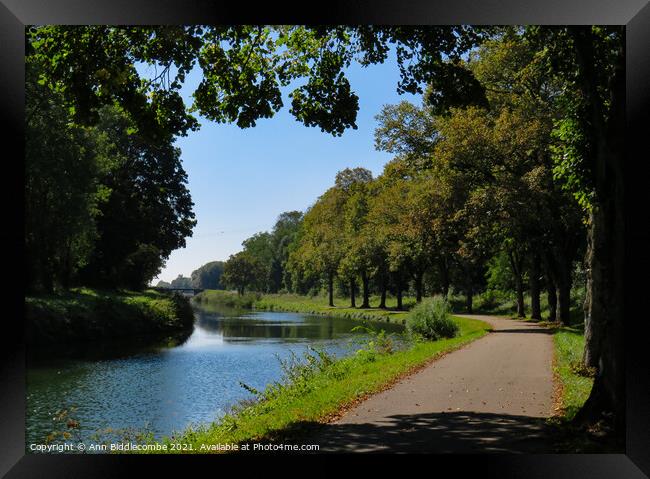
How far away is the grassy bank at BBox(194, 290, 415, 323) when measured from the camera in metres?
44.1

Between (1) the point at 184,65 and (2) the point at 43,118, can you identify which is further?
(2) the point at 43,118

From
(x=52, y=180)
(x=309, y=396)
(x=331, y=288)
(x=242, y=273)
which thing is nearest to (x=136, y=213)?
(x=52, y=180)

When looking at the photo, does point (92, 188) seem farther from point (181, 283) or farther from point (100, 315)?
point (181, 283)

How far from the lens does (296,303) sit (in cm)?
5347

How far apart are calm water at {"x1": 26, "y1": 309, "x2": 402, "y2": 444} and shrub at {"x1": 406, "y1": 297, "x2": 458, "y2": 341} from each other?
2.55m

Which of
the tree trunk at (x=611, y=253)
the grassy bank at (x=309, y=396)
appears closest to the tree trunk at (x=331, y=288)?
the grassy bank at (x=309, y=396)

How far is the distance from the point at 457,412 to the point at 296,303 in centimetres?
4452

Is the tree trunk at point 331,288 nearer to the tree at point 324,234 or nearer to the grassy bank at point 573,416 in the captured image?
the tree at point 324,234

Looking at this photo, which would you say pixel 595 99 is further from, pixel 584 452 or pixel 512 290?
pixel 512 290

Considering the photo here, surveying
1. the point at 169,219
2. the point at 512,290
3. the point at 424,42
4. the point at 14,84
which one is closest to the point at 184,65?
Answer: the point at 14,84

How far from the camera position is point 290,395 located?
→ 12.2m

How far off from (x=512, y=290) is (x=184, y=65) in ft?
134

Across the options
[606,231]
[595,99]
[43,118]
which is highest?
[43,118]
